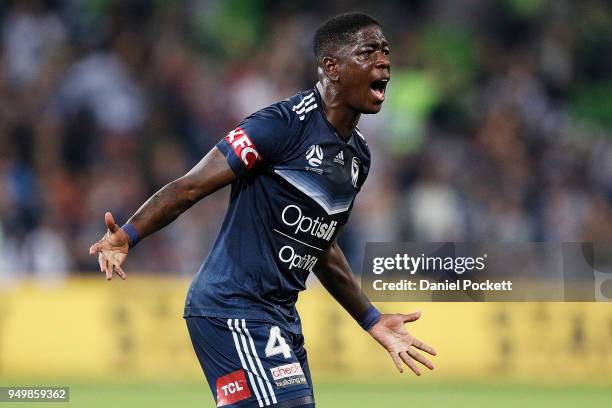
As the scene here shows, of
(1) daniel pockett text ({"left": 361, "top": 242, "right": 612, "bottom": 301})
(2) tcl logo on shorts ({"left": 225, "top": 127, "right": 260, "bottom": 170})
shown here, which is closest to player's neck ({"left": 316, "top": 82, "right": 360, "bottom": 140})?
(2) tcl logo on shorts ({"left": 225, "top": 127, "right": 260, "bottom": 170})

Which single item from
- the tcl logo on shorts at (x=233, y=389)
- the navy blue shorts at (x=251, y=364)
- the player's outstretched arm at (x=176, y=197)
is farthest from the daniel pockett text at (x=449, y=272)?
the player's outstretched arm at (x=176, y=197)

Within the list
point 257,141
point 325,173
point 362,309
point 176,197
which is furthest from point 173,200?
point 362,309

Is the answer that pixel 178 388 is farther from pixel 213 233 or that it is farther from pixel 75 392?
pixel 213 233

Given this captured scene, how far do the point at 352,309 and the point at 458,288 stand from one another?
1.64m

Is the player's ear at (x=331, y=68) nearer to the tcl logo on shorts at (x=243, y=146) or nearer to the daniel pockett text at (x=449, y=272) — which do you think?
the tcl logo on shorts at (x=243, y=146)

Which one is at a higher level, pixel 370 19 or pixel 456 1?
pixel 456 1

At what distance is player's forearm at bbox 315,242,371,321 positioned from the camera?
626 centimetres

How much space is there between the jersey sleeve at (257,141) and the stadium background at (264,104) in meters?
5.95

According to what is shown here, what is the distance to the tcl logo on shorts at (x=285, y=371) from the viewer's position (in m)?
5.49

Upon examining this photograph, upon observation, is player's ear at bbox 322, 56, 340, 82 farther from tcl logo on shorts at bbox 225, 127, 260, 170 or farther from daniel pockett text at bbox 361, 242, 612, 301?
daniel pockett text at bbox 361, 242, 612, 301

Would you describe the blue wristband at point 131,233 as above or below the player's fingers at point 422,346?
above

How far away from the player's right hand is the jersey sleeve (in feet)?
1.94

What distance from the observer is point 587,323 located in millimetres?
11906

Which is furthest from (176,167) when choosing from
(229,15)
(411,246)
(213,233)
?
(411,246)
